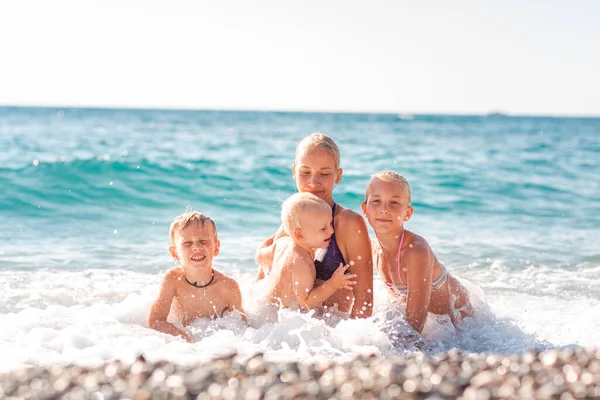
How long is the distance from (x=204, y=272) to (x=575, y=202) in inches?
422

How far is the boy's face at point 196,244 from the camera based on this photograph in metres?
5.14

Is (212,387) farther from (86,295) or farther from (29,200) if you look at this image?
(29,200)

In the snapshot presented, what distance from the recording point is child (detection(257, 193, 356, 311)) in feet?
16.1

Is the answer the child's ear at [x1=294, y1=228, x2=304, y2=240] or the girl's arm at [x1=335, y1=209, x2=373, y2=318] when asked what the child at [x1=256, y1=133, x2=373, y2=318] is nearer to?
the girl's arm at [x1=335, y1=209, x2=373, y2=318]

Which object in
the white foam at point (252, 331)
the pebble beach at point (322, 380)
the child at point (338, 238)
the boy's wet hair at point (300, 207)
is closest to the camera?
the pebble beach at point (322, 380)

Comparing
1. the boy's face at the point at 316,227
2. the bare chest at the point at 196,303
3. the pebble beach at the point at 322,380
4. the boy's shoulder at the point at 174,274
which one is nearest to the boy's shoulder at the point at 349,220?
the boy's face at the point at 316,227

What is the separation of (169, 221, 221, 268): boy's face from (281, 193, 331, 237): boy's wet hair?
2.02ft

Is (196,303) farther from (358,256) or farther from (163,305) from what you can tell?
(358,256)

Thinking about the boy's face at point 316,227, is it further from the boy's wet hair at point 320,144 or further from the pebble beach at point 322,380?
the pebble beach at point 322,380

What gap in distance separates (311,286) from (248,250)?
3.94 meters

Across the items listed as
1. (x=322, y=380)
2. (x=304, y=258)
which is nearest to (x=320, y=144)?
(x=304, y=258)

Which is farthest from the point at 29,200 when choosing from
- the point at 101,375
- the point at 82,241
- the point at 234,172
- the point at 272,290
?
the point at 101,375

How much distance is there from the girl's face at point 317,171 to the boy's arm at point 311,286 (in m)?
0.61

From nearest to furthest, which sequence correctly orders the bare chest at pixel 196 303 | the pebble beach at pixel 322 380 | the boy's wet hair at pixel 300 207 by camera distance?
the pebble beach at pixel 322 380 < the boy's wet hair at pixel 300 207 < the bare chest at pixel 196 303
